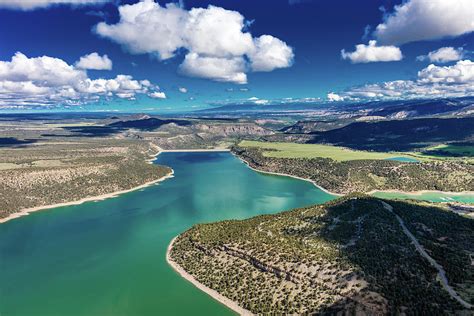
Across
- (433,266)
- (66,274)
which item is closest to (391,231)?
(433,266)

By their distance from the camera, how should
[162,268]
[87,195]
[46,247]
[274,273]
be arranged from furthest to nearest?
[87,195]
[46,247]
[162,268]
[274,273]

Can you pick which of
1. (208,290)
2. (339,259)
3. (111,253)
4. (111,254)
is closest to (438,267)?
(339,259)

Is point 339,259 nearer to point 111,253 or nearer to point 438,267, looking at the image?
point 438,267

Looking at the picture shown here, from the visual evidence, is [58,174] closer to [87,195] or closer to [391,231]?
[87,195]

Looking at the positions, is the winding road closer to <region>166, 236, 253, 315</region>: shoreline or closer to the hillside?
the hillside

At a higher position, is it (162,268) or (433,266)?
(433,266)

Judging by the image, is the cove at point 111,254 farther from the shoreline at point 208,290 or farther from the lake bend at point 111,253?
the shoreline at point 208,290

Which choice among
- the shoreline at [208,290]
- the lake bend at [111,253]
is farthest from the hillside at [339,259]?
the lake bend at [111,253]

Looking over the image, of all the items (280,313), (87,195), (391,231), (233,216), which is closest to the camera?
(280,313)
